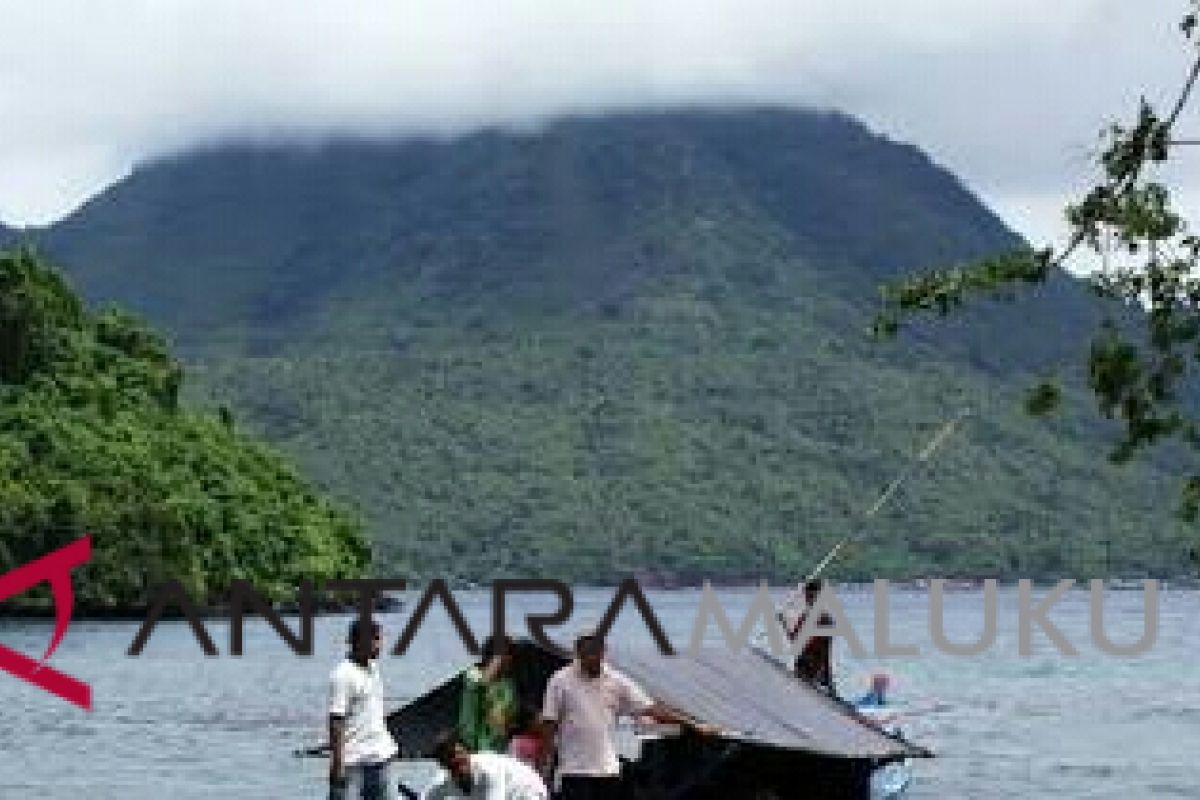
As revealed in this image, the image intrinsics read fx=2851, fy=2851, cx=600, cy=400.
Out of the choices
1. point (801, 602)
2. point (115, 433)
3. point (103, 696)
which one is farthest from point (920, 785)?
point (115, 433)

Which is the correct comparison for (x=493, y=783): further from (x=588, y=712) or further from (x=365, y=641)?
(x=365, y=641)

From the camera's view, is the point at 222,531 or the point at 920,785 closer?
the point at 920,785

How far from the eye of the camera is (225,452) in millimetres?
137500

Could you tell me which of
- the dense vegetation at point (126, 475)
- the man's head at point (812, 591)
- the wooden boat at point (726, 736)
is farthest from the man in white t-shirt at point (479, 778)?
the dense vegetation at point (126, 475)

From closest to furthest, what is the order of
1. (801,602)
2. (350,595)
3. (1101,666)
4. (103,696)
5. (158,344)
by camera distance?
(801,602) < (103,696) < (1101,666) < (350,595) < (158,344)

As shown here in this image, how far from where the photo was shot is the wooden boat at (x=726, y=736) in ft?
72.7

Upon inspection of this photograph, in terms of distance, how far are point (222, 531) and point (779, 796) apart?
4056 inches

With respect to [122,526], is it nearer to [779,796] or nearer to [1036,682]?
[1036,682]

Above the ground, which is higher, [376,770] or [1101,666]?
[376,770]

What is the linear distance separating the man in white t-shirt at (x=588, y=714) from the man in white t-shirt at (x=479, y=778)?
2413 mm

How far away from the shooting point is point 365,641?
67.2 feet

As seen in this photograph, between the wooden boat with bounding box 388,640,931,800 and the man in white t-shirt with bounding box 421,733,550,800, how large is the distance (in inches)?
166

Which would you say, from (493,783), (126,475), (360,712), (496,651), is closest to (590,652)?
(360,712)

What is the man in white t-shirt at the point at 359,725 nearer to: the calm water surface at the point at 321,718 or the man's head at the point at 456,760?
the man's head at the point at 456,760
